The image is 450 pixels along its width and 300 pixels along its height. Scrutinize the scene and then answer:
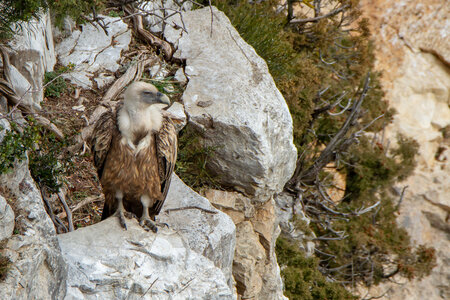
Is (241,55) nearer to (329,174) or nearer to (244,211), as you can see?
(244,211)

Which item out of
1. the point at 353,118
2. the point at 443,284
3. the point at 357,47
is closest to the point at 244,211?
the point at 353,118

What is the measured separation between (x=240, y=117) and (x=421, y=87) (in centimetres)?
729

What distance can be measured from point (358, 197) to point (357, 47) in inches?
98.0

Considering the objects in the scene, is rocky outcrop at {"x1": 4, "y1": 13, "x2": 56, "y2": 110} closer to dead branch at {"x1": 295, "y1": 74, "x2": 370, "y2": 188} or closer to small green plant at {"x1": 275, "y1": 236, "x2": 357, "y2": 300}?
small green plant at {"x1": 275, "y1": 236, "x2": 357, "y2": 300}

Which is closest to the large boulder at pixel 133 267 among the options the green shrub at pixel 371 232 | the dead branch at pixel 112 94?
the dead branch at pixel 112 94

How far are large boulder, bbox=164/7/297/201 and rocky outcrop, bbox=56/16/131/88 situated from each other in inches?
27.6

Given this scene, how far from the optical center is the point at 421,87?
38.8 feet

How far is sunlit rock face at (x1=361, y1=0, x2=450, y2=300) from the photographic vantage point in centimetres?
1101

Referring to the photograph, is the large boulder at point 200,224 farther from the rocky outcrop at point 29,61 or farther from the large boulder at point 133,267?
the rocky outcrop at point 29,61

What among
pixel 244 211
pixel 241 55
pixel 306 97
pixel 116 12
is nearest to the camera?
pixel 244 211

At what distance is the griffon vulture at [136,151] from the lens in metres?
4.18

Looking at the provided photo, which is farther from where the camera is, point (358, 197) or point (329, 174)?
point (358, 197)

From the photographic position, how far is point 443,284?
10250 millimetres

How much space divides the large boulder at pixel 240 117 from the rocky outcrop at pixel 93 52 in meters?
0.70
